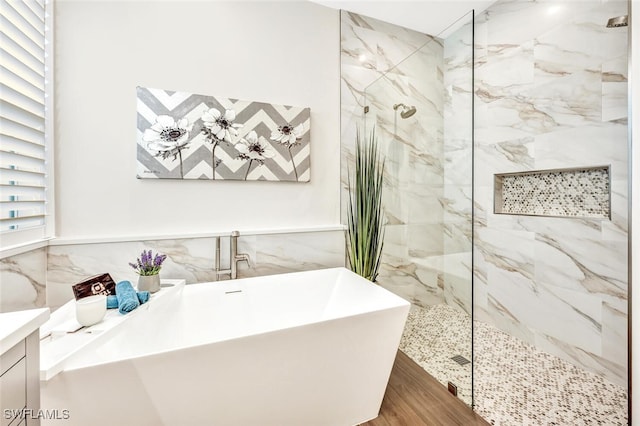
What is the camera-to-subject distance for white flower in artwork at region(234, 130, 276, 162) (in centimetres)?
216

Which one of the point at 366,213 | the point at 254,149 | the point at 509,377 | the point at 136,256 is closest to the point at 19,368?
the point at 136,256

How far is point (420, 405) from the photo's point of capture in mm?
1671

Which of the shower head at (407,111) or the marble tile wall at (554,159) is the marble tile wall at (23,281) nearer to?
the shower head at (407,111)

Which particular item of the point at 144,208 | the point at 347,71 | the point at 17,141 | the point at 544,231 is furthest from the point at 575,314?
the point at 17,141

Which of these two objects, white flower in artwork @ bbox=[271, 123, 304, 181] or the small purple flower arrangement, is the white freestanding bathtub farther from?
white flower in artwork @ bbox=[271, 123, 304, 181]

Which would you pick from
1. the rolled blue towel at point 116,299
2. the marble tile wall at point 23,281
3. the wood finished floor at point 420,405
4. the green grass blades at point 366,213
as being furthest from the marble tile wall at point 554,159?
the marble tile wall at point 23,281

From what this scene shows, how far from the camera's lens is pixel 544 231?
213cm

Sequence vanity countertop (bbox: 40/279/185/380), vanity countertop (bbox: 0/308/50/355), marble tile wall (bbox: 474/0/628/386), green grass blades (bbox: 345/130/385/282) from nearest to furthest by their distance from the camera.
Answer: vanity countertop (bbox: 0/308/50/355), vanity countertop (bbox: 40/279/185/380), marble tile wall (bbox: 474/0/628/386), green grass blades (bbox: 345/130/385/282)

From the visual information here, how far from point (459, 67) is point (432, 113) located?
0.29 metres

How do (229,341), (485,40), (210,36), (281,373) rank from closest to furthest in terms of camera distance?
(229,341)
(281,373)
(210,36)
(485,40)

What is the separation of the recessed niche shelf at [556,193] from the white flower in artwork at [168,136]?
2566mm

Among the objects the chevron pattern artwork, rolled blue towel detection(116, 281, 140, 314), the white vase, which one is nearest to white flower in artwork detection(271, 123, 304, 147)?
the chevron pattern artwork

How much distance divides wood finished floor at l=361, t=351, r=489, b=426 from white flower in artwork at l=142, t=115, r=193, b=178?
2021mm

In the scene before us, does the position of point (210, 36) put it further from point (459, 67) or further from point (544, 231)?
point (544, 231)
